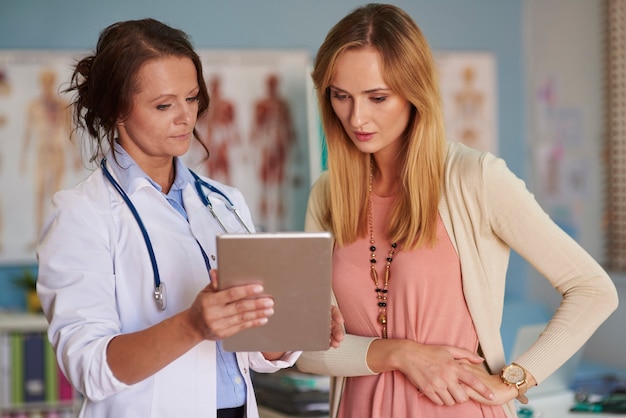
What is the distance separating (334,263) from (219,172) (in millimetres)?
2394

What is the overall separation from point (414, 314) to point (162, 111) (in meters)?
0.71

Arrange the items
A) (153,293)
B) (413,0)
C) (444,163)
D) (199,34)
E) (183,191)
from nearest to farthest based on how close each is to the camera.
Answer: (153,293) < (183,191) < (444,163) < (199,34) < (413,0)

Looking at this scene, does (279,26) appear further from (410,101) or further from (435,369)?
(435,369)

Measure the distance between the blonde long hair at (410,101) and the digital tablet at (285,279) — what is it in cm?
43

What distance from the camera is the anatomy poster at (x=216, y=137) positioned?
406 cm

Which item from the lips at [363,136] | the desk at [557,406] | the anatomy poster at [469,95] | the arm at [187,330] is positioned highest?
the anatomy poster at [469,95]

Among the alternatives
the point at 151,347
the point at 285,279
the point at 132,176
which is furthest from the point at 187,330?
the point at 132,176

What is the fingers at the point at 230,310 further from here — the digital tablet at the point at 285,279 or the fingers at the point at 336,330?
the fingers at the point at 336,330

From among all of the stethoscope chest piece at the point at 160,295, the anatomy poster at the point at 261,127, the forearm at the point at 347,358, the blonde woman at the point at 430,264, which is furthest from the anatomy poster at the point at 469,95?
the stethoscope chest piece at the point at 160,295

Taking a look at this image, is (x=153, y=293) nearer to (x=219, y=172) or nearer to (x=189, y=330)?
(x=189, y=330)

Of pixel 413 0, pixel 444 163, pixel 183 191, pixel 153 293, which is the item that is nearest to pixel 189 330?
pixel 153 293

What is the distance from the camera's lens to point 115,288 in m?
1.58

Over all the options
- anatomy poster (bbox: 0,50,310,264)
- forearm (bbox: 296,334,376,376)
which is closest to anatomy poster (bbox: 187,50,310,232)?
anatomy poster (bbox: 0,50,310,264)

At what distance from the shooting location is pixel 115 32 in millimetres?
1630
